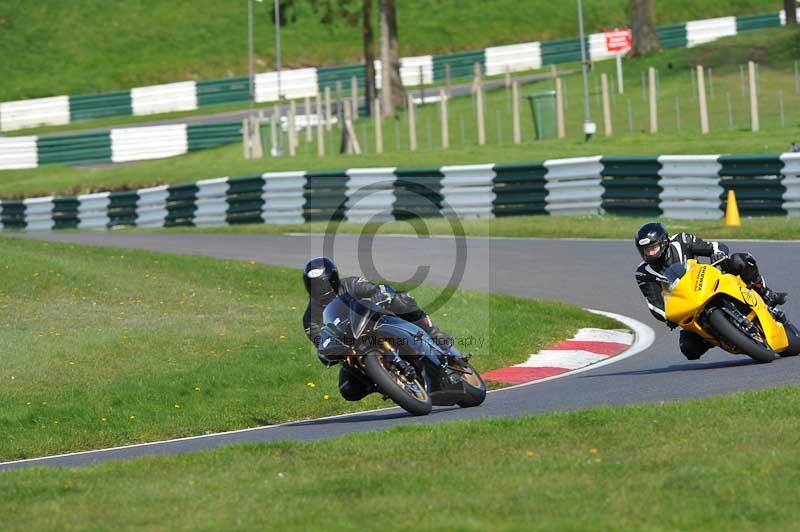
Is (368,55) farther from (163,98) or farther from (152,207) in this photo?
(152,207)

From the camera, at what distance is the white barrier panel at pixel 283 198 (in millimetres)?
28947

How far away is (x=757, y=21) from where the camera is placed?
65.1 m

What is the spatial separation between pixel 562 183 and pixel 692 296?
1467 cm

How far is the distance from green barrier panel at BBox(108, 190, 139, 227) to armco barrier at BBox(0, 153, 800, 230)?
0.9 inches

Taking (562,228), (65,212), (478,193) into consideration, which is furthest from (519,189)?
(65,212)

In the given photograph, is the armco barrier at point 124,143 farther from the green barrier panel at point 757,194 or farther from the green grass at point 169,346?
the green barrier panel at point 757,194

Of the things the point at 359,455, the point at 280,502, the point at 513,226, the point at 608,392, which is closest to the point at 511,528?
the point at 280,502

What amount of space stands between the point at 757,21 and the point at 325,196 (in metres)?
41.3

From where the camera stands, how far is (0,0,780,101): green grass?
212 feet

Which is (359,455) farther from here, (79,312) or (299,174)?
(299,174)

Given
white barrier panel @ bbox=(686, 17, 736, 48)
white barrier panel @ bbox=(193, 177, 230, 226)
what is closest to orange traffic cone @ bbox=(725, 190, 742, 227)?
white barrier panel @ bbox=(193, 177, 230, 226)

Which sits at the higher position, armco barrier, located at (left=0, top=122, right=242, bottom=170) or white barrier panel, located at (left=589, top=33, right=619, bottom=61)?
white barrier panel, located at (left=589, top=33, right=619, bottom=61)

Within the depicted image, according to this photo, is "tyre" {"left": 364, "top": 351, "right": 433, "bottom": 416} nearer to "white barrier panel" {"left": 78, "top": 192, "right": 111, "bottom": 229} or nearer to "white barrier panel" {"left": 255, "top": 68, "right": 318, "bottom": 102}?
"white barrier panel" {"left": 78, "top": 192, "right": 111, "bottom": 229}

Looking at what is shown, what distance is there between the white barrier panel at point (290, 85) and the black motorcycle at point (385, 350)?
162ft
